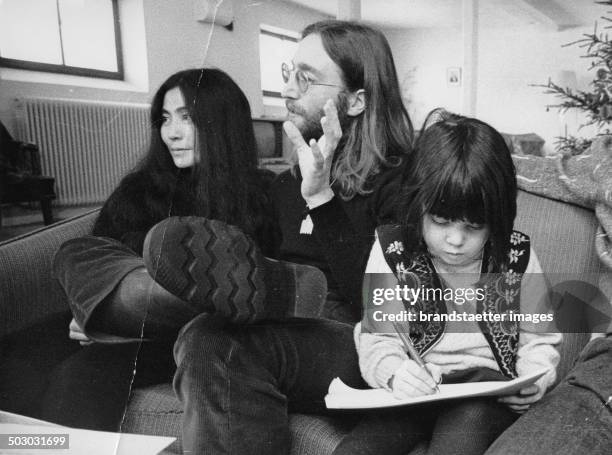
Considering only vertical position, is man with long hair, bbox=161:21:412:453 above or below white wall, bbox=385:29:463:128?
below

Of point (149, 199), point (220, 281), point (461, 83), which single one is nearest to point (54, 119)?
point (149, 199)

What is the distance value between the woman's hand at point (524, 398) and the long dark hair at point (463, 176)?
156 mm

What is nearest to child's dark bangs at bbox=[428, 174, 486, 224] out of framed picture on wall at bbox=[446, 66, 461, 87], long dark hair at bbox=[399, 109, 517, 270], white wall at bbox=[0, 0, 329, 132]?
long dark hair at bbox=[399, 109, 517, 270]

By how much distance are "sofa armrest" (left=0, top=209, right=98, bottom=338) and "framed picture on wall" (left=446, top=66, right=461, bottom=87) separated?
46cm

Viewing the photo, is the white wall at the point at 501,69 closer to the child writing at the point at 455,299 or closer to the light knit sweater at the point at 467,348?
the child writing at the point at 455,299

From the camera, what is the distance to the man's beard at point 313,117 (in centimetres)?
57

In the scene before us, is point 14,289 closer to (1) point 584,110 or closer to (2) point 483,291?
(2) point 483,291

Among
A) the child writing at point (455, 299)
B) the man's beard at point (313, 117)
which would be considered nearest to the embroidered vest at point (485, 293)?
the child writing at point (455, 299)

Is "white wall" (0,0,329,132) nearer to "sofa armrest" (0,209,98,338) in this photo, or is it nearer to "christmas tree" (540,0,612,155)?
"sofa armrest" (0,209,98,338)

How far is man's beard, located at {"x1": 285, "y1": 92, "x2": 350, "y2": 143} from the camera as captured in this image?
569mm

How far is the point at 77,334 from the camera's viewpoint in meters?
0.68

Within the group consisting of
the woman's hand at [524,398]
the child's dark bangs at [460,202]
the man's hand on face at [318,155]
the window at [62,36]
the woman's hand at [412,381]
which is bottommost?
the woman's hand at [524,398]

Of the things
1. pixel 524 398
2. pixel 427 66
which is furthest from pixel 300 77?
pixel 524 398

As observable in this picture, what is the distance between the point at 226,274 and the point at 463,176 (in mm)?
254
